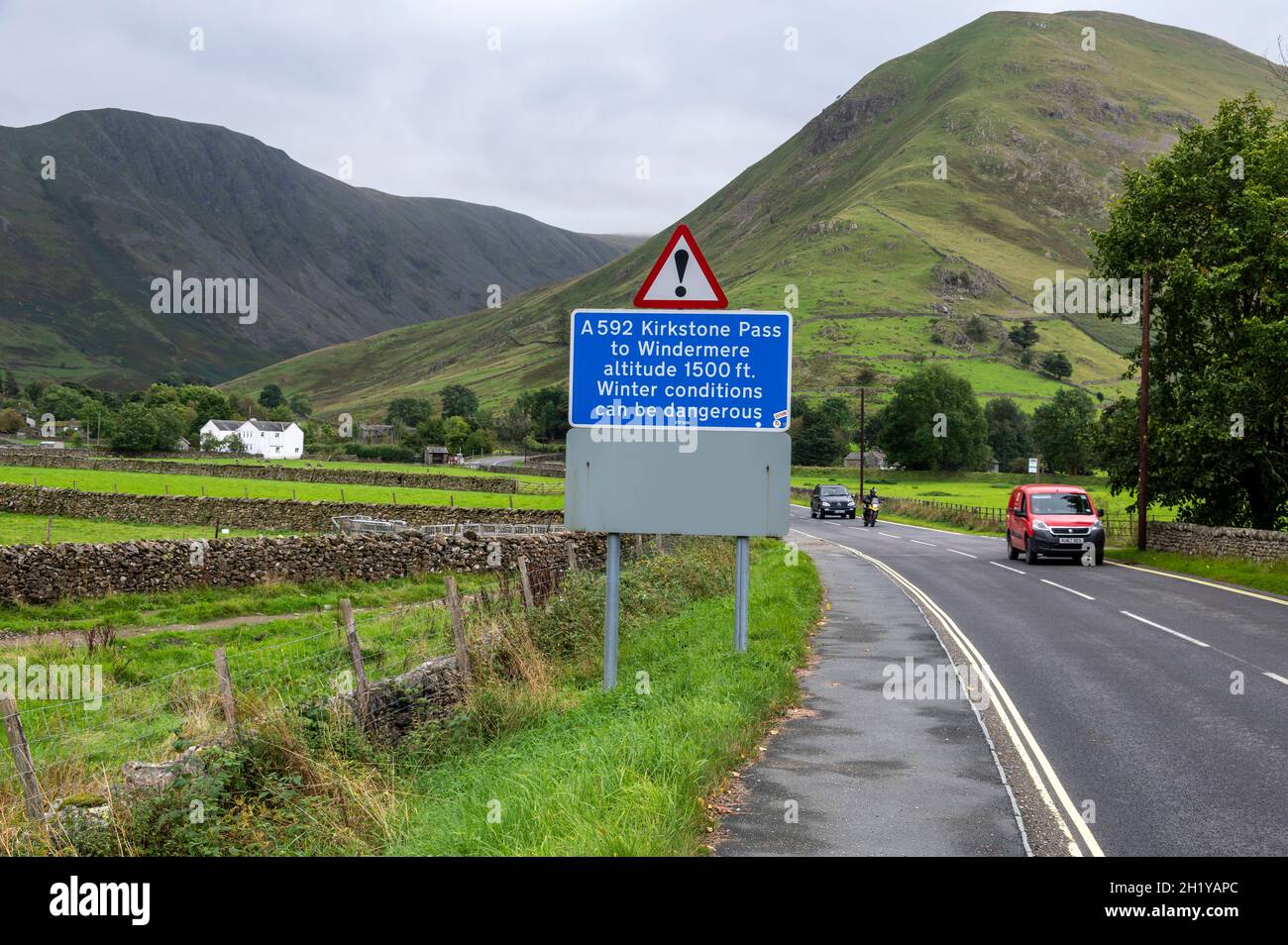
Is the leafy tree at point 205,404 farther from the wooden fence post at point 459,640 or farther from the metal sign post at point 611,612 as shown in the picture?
the metal sign post at point 611,612

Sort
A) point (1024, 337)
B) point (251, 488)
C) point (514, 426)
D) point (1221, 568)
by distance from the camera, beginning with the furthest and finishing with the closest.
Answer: point (1024, 337) < point (514, 426) < point (251, 488) < point (1221, 568)

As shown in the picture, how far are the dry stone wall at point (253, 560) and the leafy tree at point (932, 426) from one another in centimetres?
8797

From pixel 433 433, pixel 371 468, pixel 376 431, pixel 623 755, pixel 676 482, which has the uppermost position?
pixel 376 431

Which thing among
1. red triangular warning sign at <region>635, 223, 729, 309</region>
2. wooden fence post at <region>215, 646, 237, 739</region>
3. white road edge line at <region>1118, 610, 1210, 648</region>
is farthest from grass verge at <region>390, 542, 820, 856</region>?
white road edge line at <region>1118, 610, 1210, 648</region>

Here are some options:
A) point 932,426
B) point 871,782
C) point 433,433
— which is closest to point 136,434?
point 433,433

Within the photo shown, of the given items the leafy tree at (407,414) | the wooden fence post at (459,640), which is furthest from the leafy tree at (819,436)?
the wooden fence post at (459,640)

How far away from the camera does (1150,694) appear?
473 inches

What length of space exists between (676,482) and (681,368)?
3.70 ft

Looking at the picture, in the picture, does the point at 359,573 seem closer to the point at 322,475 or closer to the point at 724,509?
the point at 724,509

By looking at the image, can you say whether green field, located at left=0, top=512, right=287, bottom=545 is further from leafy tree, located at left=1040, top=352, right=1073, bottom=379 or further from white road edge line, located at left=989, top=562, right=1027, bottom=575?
leafy tree, located at left=1040, top=352, right=1073, bottom=379

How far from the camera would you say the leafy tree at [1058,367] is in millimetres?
169250

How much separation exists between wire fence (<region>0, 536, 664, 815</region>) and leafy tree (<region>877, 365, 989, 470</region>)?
321 feet

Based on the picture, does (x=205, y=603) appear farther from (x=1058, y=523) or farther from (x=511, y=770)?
(x=1058, y=523)
